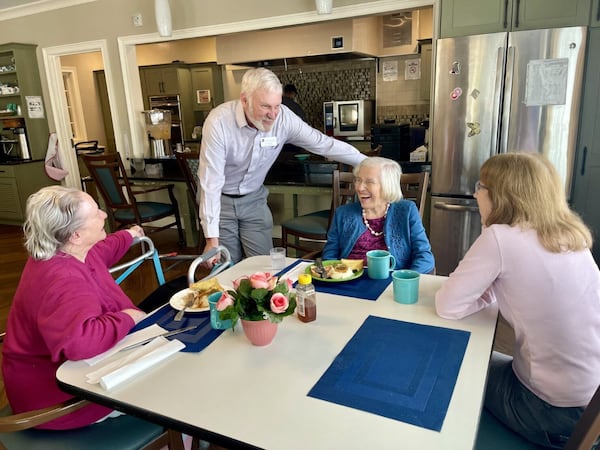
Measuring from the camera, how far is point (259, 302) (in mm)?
1152

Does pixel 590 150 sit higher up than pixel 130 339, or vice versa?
pixel 590 150

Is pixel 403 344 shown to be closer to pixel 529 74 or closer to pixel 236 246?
pixel 236 246

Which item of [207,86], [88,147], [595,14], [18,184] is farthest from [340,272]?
[88,147]

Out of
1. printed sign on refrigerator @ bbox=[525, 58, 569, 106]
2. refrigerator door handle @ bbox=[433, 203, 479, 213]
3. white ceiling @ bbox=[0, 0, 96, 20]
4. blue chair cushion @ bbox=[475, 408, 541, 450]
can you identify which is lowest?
blue chair cushion @ bbox=[475, 408, 541, 450]

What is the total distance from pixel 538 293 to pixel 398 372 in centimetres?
44

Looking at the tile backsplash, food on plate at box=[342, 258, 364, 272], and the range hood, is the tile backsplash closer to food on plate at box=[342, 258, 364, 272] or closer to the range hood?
the range hood

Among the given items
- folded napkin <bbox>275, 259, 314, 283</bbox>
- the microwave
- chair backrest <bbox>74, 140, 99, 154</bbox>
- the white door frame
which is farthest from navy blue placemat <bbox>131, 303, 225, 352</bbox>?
chair backrest <bbox>74, 140, 99, 154</bbox>

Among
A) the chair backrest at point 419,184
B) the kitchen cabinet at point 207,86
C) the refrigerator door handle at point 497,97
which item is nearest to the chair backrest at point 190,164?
the chair backrest at point 419,184

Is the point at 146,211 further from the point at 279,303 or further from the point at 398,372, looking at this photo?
the point at 398,372

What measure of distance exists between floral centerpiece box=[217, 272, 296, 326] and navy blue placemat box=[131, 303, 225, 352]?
13 cm

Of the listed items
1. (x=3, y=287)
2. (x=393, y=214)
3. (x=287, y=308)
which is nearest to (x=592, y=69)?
(x=393, y=214)

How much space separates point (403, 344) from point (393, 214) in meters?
0.90

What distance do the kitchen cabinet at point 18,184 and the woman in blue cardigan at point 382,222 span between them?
215 inches

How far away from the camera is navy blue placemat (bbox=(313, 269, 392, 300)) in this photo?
154 cm
